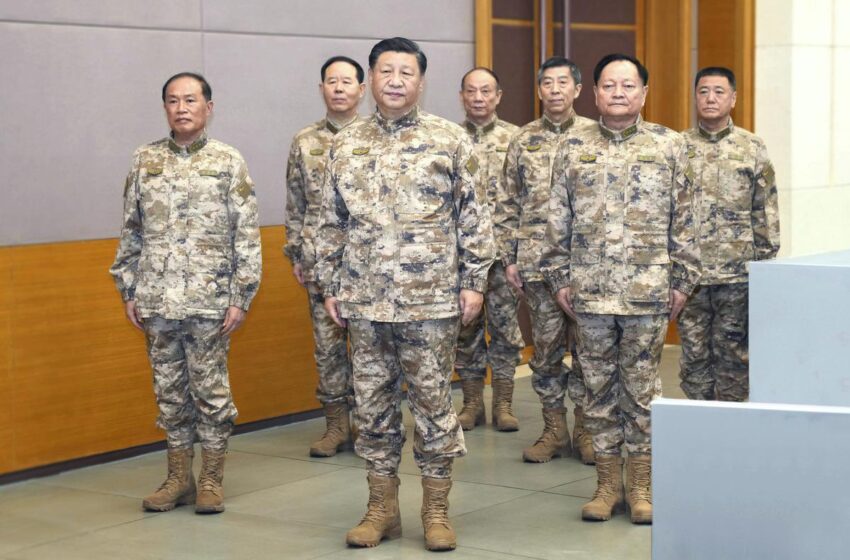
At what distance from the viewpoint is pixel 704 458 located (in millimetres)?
2633

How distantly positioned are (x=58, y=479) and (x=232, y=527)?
1.28 m

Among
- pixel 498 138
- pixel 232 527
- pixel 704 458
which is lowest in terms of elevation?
pixel 232 527

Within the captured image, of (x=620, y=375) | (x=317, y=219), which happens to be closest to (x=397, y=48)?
(x=620, y=375)

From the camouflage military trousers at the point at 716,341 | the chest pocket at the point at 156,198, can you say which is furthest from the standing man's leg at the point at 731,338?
the chest pocket at the point at 156,198

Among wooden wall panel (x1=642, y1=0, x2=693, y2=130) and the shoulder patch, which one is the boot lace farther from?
wooden wall panel (x1=642, y1=0, x2=693, y2=130)

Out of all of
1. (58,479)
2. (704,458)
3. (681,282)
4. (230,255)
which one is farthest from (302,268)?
(704,458)

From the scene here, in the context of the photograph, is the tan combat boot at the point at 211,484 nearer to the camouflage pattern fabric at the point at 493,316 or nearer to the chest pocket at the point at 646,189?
the camouflage pattern fabric at the point at 493,316

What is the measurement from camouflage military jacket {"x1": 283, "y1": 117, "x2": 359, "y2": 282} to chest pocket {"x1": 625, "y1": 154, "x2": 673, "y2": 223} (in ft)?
5.87

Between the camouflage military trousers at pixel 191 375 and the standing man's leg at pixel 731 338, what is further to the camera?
the standing man's leg at pixel 731 338

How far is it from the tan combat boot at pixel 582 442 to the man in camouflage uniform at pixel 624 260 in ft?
3.05

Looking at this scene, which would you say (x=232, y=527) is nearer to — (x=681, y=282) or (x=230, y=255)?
(x=230, y=255)

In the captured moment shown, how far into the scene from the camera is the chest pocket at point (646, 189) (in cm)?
498

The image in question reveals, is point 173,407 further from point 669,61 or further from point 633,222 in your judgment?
point 669,61

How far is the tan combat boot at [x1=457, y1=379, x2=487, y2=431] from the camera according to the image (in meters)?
6.98
